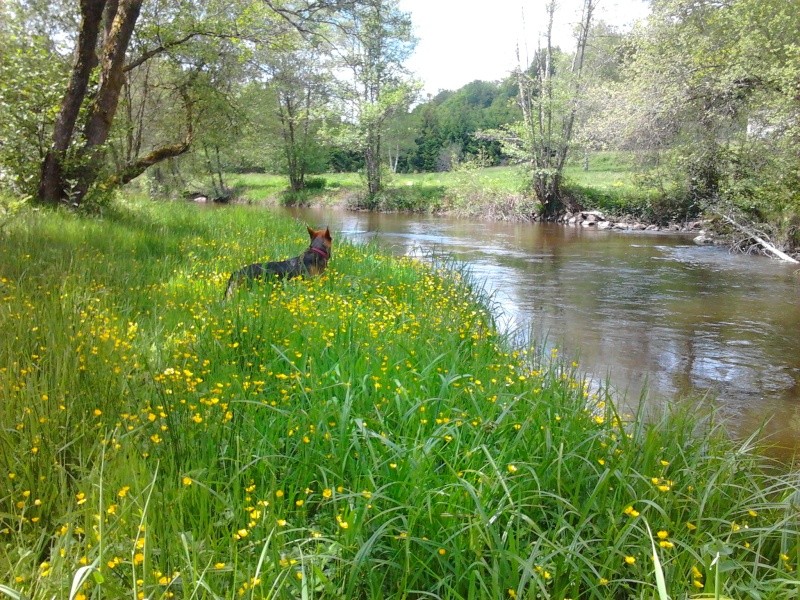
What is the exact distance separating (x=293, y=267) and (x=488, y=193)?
23.8 metres

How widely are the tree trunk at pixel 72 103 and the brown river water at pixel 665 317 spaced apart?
553 cm

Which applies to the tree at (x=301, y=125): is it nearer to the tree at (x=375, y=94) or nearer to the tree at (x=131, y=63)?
the tree at (x=375, y=94)

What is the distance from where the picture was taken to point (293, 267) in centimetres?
677

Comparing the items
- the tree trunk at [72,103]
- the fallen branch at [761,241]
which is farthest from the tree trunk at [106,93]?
the fallen branch at [761,241]

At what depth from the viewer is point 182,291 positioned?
19.0ft

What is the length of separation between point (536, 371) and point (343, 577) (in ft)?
8.70

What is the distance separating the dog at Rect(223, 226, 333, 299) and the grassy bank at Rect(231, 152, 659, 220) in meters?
19.4

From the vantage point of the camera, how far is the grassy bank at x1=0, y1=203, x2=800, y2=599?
6.30ft

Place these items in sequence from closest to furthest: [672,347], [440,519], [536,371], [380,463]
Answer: [440,519]
[380,463]
[536,371]
[672,347]

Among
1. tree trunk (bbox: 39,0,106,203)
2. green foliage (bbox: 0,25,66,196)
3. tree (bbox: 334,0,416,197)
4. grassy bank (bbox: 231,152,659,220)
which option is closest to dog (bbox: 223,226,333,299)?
tree trunk (bbox: 39,0,106,203)

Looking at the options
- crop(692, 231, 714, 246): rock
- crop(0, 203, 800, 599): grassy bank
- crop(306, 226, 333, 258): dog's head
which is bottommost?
crop(692, 231, 714, 246): rock

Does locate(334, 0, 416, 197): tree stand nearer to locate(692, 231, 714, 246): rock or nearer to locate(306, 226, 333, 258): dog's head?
locate(692, 231, 714, 246): rock

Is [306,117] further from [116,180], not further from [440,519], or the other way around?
[440,519]

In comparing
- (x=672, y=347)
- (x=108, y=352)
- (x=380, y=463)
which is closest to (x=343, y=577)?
(x=380, y=463)
